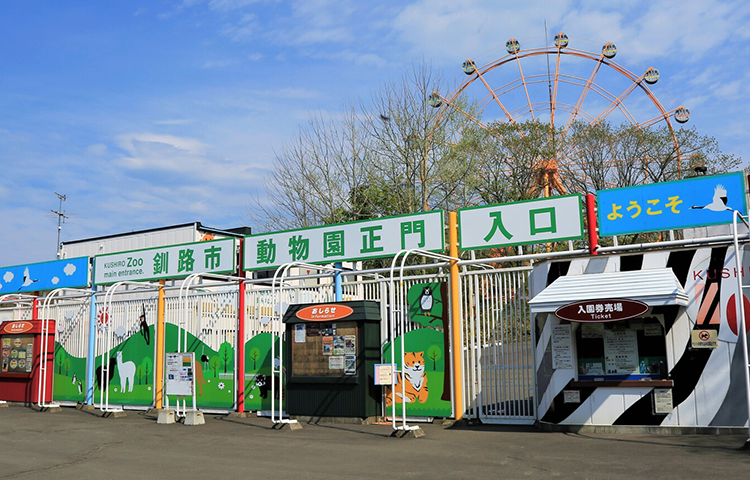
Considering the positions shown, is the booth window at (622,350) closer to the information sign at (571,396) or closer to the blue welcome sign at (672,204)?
the information sign at (571,396)

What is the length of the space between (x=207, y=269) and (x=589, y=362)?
30.3 ft

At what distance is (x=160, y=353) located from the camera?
55.4 feet

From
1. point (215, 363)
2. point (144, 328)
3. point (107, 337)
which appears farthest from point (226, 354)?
point (107, 337)

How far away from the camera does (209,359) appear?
16109 millimetres

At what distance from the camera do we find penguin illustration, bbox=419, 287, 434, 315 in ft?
43.3

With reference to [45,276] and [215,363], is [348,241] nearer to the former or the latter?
[215,363]

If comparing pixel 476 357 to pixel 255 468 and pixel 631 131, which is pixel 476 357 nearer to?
pixel 255 468

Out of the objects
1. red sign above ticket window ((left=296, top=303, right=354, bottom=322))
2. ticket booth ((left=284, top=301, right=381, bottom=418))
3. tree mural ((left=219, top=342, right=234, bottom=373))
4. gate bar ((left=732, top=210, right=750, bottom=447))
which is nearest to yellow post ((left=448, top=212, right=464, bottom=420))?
ticket booth ((left=284, top=301, right=381, bottom=418))

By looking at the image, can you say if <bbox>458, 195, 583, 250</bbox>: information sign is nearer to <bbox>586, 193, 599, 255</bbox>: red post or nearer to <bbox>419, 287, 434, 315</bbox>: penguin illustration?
<bbox>586, 193, 599, 255</bbox>: red post

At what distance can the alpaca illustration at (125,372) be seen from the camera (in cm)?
1739

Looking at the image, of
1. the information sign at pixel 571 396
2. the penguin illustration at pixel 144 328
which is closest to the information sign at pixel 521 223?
the information sign at pixel 571 396

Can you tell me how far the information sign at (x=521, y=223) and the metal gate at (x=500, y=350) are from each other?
58 centimetres

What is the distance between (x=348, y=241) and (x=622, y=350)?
5.83m

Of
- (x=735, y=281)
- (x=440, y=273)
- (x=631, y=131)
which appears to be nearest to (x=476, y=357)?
(x=440, y=273)
